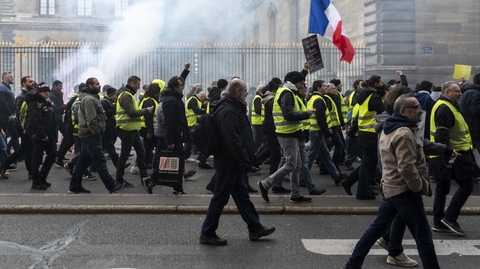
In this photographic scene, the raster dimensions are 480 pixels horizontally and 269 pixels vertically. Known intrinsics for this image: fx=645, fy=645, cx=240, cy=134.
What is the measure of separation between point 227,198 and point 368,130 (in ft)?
8.61

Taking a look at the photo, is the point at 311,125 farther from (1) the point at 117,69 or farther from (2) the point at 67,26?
(2) the point at 67,26

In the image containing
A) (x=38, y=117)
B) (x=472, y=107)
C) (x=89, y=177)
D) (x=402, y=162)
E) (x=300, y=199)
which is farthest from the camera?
(x=89, y=177)

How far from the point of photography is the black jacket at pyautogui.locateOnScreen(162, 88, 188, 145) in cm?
870

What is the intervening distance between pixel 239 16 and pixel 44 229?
3526cm

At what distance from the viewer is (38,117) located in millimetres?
9180

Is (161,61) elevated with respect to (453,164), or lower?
elevated

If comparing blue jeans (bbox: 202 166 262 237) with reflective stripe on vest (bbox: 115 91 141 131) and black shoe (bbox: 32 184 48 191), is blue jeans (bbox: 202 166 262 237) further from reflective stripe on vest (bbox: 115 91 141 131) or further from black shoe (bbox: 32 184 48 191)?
black shoe (bbox: 32 184 48 191)

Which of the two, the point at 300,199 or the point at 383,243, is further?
the point at 300,199

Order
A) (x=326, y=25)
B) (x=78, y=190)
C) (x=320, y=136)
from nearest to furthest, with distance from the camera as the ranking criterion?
(x=78, y=190) → (x=320, y=136) → (x=326, y=25)

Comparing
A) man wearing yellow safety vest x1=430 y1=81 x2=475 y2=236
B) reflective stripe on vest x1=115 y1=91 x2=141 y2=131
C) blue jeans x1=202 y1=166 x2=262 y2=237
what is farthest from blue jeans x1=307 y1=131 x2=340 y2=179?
blue jeans x1=202 y1=166 x2=262 y2=237

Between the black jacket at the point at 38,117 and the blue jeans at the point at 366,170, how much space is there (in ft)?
14.7

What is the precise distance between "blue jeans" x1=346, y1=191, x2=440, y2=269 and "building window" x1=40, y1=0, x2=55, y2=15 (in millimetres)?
44030

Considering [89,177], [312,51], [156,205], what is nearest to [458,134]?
[156,205]

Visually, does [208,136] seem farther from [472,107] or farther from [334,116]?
[334,116]
